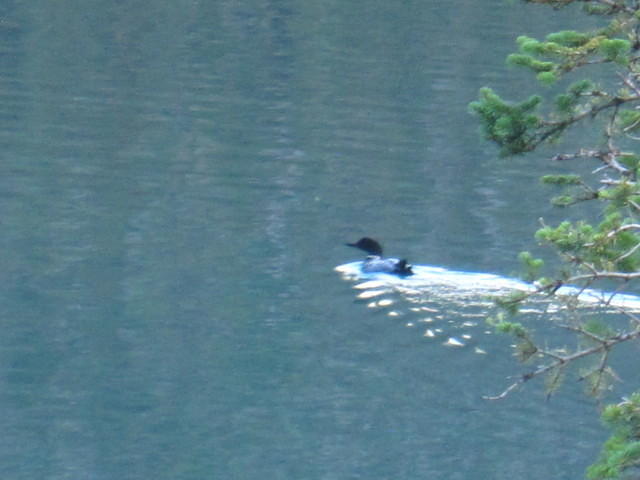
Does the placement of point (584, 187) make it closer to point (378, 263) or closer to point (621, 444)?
point (621, 444)

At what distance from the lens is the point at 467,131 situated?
19.6m

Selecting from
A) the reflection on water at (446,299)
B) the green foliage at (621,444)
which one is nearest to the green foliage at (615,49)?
the green foliage at (621,444)

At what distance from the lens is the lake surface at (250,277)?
8.15 m

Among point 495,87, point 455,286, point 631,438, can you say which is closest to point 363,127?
point 495,87

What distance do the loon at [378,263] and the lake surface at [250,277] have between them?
12.8 inches

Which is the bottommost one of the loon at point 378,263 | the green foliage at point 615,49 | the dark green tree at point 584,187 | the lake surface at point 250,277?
the lake surface at point 250,277

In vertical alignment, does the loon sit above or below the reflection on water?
above

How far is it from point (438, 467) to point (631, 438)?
396 centimetres

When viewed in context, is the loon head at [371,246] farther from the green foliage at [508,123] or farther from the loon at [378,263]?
the green foliage at [508,123]

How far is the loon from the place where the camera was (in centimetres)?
1094

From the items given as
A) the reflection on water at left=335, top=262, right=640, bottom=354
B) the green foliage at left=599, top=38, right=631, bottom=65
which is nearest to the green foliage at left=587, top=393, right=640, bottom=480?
the green foliage at left=599, top=38, right=631, bottom=65

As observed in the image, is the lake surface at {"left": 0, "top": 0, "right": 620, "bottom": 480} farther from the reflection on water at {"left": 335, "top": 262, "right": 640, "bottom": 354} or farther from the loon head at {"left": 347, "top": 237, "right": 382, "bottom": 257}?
the loon head at {"left": 347, "top": 237, "right": 382, "bottom": 257}

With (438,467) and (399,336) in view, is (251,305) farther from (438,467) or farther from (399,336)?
(438,467)

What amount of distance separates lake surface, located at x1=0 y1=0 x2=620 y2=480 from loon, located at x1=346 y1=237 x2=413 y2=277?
33cm
